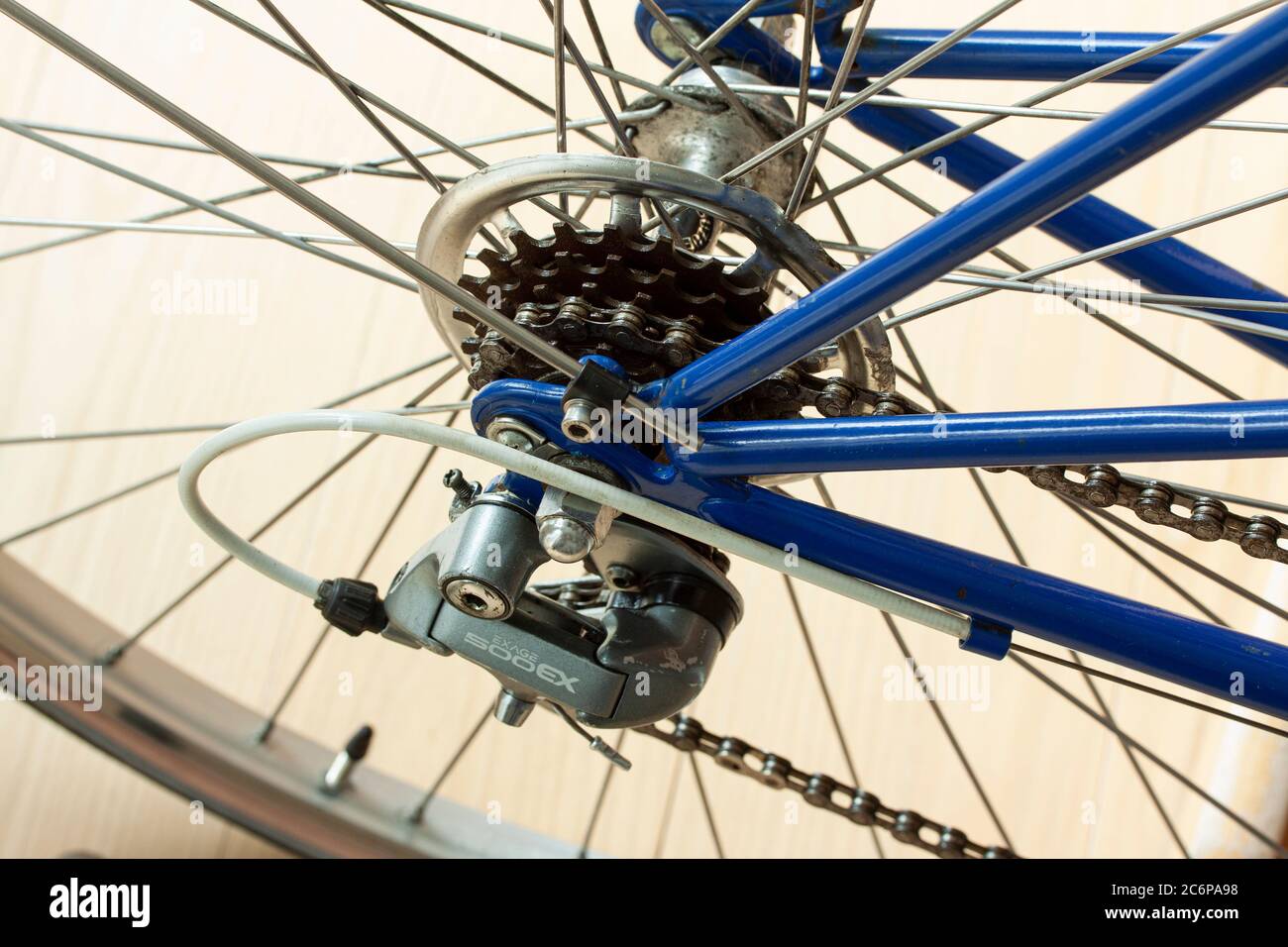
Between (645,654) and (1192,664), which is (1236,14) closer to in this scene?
(1192,664)

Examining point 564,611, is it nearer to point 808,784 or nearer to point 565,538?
point 565,538

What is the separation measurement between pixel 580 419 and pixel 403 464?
74 cm

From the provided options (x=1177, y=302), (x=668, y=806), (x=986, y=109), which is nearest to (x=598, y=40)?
(x=986, y=109)

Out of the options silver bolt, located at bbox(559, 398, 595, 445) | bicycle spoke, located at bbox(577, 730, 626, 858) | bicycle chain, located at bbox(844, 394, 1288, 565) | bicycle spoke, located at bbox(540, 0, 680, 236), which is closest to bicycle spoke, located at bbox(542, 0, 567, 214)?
bicycle spoke, located at bbox(540, 0, 680, 236)

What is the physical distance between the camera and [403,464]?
1.31 metres

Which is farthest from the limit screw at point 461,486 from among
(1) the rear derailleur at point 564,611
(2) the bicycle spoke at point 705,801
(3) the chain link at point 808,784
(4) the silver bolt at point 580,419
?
(2) the bicycle spoke at point 705,801

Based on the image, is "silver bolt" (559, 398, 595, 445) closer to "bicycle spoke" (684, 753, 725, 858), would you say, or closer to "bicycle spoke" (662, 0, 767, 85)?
"bicycle spoke" (662, 0, 767, 85)

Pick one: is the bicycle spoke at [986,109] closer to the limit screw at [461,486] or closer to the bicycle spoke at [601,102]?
the bicycle spoke at [601,102]

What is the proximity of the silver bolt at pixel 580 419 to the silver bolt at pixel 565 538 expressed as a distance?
43 millimetres

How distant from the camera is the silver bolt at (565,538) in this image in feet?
2.02

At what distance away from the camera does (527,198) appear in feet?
2.10

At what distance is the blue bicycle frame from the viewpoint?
19.2 inches

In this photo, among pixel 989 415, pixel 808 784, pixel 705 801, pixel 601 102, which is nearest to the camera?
pixel 989 415
